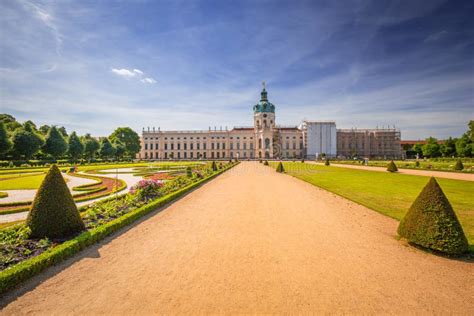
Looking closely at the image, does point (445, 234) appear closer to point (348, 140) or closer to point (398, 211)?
point (398, 211)

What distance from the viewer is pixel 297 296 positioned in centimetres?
343

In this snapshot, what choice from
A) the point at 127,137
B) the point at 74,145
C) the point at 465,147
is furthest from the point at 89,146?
the point at 465,147

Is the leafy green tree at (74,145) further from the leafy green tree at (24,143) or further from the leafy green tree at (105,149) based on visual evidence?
the leafy green tree at (24,143)

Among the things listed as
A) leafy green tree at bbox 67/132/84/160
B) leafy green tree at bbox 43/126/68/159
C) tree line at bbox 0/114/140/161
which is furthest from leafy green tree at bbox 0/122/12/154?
leafy green tree at bbox 67/132/84/160

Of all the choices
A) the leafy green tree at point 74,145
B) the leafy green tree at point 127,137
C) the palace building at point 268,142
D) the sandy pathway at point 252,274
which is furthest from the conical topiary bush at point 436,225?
the palace building at point 268,142

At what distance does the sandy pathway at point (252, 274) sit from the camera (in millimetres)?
3236

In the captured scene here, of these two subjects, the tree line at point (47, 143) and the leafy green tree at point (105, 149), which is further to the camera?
the leafy green tree at point (105, 149)

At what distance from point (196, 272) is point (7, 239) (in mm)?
4141

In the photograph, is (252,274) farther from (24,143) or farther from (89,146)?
(89,146)

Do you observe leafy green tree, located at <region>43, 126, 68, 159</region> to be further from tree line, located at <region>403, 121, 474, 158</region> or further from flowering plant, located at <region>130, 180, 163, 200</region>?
tree line, located at <region>403, 121, 474, 158</region>

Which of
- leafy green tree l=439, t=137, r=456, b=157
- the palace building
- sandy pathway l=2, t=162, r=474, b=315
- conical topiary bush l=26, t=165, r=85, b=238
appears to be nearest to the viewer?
sandy pathway l=2, t=162, r=474, b=315

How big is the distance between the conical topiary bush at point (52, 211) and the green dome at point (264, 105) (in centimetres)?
7726

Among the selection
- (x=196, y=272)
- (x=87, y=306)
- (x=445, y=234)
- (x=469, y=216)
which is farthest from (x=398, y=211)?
(x=87, y=306)

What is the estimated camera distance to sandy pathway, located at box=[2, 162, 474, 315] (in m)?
3.24
